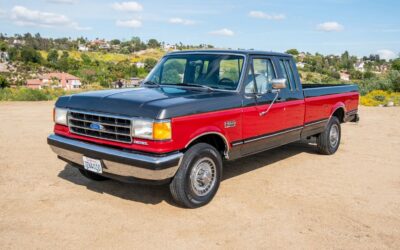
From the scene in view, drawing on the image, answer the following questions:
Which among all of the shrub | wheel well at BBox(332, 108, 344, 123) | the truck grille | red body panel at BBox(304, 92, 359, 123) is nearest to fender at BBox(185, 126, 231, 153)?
the truck grille

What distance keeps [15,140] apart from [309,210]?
676 cm

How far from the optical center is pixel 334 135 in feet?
25.5

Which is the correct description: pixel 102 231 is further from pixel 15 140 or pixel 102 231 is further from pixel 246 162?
pixel 15 140

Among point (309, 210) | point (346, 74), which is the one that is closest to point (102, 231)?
point (309, 210)

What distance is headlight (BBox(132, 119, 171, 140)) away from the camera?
4027mm

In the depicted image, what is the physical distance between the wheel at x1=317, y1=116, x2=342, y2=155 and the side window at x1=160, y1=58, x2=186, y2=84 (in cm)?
338

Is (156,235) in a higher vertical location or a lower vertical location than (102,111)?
lower

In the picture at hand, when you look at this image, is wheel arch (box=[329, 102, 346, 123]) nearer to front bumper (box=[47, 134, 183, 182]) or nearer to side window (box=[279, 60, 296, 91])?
side window (box=[279, 60, 296, 91])

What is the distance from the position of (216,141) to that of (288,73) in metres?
2.20

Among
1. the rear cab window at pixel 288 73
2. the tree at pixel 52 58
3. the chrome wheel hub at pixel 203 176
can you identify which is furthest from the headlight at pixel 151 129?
the tree at pixel 52 58

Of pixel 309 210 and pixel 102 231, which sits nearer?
pixel 102 231

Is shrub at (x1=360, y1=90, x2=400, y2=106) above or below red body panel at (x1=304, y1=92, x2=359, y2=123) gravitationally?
below

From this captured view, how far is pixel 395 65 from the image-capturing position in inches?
1356

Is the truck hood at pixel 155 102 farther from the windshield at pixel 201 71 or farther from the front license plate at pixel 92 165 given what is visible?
the front license plate at pixel 92 165
